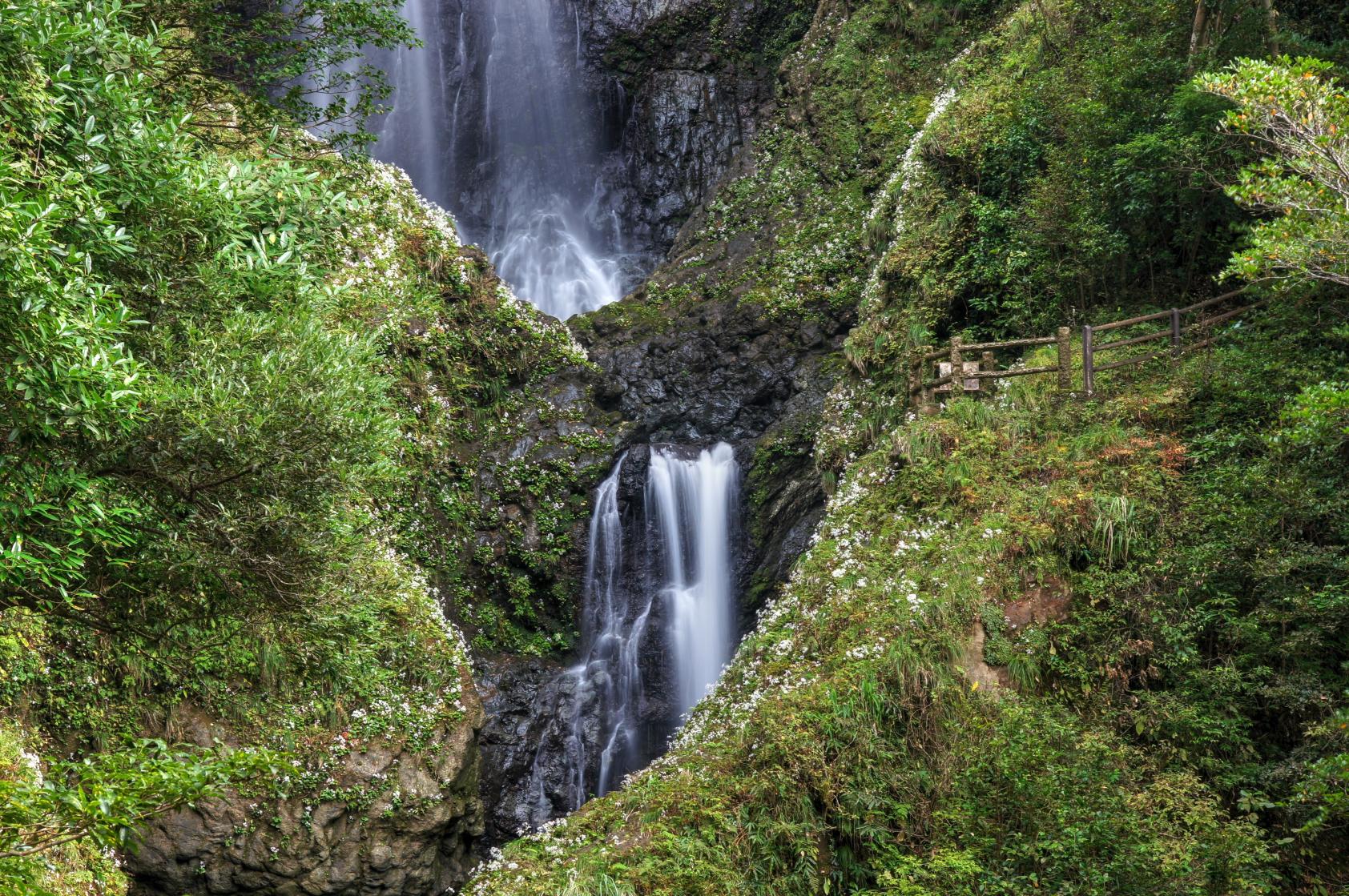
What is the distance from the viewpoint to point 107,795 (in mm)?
4703

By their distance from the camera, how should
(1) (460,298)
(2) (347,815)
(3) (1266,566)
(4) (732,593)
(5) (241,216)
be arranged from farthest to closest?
(1) (460,298), (4) (732,593), (2) (347,815), (3) (1266,566), (5) (241,216)

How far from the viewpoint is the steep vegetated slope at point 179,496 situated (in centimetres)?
544

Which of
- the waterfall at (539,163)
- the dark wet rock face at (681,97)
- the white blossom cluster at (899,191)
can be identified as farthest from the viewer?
the dark wet rock face at (681,97)

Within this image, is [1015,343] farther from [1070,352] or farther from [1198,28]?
[1198,28]

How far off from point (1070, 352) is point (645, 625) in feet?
32.9

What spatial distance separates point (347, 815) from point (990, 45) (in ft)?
65.2

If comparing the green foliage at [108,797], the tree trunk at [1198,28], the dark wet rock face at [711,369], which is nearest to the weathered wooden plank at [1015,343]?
the tree trunk at [1198,28]

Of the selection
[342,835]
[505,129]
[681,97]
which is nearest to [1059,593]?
[342,835]

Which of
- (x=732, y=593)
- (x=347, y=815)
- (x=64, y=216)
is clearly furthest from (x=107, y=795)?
(x=732, y=593)

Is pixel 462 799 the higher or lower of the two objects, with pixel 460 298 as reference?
lower

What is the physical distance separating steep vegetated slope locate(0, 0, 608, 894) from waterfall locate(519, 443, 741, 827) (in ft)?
13.2

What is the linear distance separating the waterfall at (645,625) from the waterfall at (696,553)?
0.8 inches

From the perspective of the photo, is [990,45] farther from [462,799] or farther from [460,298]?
[462,799]

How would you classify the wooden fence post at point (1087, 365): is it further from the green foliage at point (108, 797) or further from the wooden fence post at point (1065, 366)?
the green foliage at point (108, 797)
